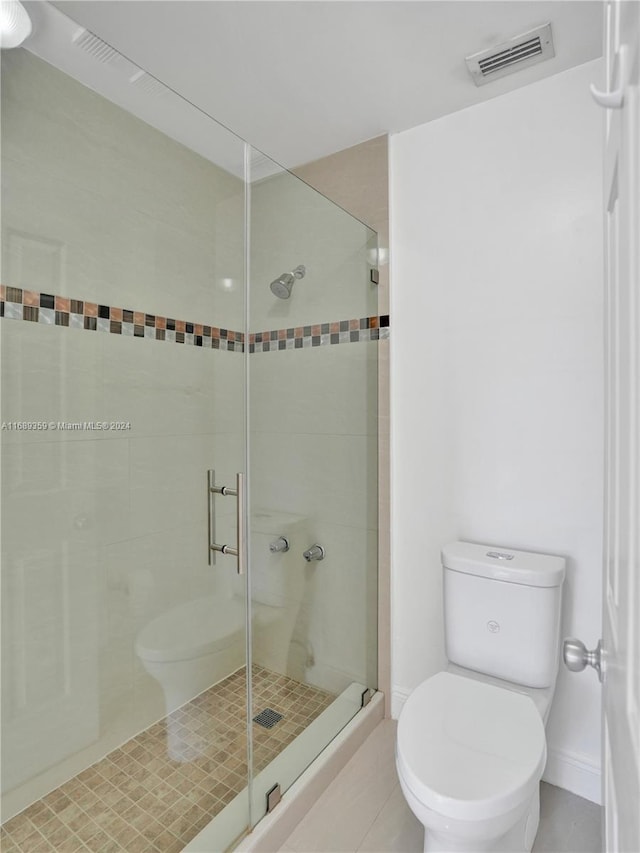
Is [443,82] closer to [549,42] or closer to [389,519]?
[549,42]

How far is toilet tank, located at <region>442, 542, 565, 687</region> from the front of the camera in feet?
5.08

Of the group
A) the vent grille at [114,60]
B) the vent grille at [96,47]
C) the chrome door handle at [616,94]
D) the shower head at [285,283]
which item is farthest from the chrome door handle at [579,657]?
the vent grille at [96,47]

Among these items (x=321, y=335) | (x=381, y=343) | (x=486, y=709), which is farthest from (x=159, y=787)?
(x=381, y=343)

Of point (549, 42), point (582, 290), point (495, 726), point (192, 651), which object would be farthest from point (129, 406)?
point (549, 42)

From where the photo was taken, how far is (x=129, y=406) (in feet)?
4.45

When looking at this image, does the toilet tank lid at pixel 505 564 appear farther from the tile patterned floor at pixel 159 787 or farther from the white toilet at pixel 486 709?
the tile patterned floor at pixel 159 787

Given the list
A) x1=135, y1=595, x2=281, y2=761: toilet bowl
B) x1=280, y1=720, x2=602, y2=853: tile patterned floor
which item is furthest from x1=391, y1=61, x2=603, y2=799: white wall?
x1=135, y1=595, x2=281, y2=761: toilet bowl

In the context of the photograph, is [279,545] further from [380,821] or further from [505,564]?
[380,821]

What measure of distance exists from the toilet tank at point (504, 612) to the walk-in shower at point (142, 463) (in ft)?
1.84

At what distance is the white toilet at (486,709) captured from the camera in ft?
3.67

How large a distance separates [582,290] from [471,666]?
4.36 feet

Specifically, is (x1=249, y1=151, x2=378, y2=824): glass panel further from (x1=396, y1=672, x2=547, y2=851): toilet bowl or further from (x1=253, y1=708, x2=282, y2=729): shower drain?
(x1=396, y1=672, x2=547, y2=851): toilet bowl

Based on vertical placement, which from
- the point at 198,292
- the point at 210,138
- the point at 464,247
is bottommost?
the point at 198,292

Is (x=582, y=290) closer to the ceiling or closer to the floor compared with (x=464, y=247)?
closer to the floor
